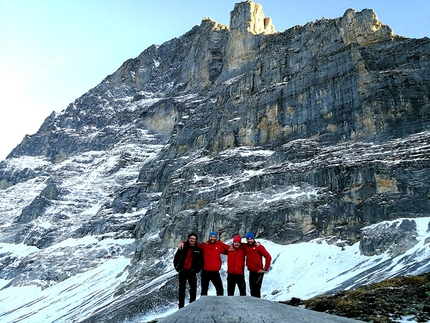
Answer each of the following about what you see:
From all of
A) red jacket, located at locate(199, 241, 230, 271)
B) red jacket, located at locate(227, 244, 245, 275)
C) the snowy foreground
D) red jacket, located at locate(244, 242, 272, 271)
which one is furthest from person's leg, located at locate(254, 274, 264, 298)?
the snowy foreground

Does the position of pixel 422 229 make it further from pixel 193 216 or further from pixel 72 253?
pixel 72 253

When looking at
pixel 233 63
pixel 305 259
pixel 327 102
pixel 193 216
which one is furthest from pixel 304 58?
pixel 305 259

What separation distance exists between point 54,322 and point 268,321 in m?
101

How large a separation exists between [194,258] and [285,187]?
76.4m

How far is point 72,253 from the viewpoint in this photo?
146m

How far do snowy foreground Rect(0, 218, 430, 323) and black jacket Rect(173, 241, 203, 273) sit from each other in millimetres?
41617

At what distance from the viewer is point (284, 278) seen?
66312 mm

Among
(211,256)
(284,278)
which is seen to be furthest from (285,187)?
(211,256)

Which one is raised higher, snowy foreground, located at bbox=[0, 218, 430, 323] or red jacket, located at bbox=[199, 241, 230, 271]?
red jacket, located at bbox=[199, 241, 230, 271]

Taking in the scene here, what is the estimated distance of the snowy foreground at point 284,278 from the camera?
55906mm

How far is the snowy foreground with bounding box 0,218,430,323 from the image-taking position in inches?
2201

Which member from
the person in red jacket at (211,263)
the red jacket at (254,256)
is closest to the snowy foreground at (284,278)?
the red jacket at (254,256)

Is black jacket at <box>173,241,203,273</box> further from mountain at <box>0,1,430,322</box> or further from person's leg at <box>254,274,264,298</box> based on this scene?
mountain at <box>0,1,430,322</box>

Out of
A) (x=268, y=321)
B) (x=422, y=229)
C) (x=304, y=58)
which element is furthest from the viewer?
(x=304, y=58)
